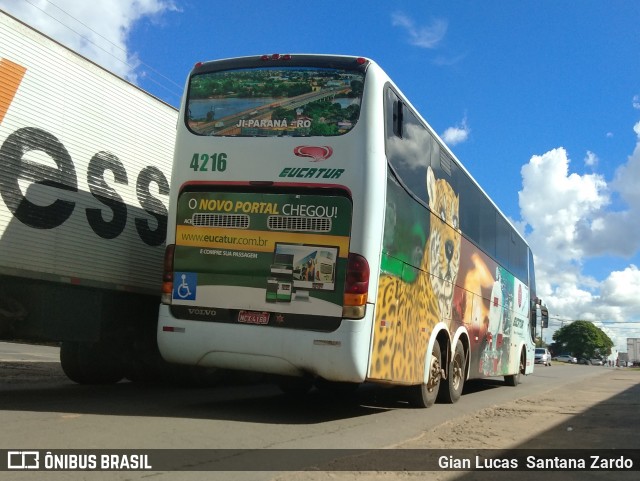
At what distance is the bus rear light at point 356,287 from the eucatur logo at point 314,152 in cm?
126

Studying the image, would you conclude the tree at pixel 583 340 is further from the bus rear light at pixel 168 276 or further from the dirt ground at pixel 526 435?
the bus rear light at pixel 168 276

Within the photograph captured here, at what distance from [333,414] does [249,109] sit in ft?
14.2

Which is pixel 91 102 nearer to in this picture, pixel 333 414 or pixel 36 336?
pixel 36 336

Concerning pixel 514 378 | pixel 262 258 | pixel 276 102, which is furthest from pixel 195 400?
pixel 514 378

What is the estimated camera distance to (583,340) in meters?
135

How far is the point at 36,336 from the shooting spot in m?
7.87

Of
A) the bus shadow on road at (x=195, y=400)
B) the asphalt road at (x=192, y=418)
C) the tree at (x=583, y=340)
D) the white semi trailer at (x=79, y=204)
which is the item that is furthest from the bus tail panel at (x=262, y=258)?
the tree at (x=583, y=340)

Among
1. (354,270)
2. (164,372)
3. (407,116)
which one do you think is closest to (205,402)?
(164,372)

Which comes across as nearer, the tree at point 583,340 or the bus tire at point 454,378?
the bus tire at point 454,378

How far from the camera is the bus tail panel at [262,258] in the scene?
24.0ft

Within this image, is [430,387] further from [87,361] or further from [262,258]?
[87,361]

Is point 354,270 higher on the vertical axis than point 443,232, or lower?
lower

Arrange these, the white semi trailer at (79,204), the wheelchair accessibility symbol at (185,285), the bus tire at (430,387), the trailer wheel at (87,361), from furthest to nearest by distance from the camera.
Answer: the trailer wheel at (87,361) → the bus tire at (430,387) → the wheelchair accessibility symbol at (185,285) → the white semi trailer at (79,204)

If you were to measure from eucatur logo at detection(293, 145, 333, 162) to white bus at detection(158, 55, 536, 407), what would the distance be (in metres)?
0.01
